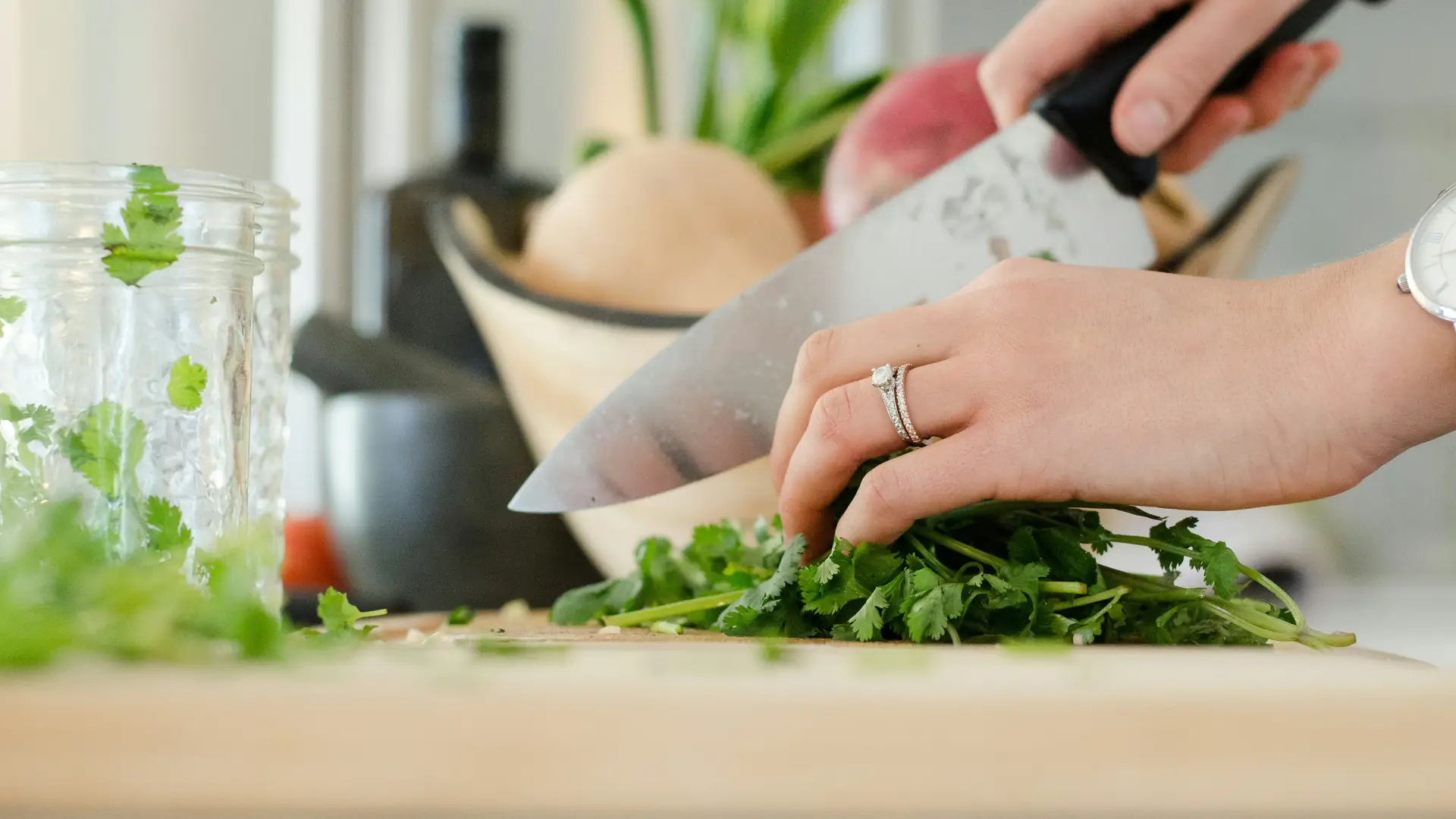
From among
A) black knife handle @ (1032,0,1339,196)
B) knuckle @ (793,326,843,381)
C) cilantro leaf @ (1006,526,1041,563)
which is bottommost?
cilantro leaf @ (1006,526,1041,563)

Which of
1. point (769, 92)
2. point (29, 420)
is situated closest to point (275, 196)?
point (29, 420)

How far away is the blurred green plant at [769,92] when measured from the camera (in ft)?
4.82

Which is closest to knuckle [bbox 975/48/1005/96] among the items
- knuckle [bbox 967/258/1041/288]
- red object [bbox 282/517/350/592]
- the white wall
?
knuckle [bbox 967/258/1041/288]

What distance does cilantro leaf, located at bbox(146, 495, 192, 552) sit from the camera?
1.75ft

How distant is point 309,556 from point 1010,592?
1.03 m

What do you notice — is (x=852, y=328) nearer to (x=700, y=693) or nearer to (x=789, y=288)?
(x=789, y=288)

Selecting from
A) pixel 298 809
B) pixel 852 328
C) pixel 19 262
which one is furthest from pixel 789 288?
pixel 298 809

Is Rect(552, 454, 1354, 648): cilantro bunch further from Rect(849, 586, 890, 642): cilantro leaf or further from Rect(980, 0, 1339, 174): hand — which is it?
Rect(980, 0, 1339, 174): hand

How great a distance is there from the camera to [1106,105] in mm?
821

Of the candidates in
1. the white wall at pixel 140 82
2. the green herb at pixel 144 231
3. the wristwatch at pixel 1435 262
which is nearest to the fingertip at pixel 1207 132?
the wristwatch at pixel 1435 262

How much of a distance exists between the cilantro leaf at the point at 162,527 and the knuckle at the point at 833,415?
31 cm

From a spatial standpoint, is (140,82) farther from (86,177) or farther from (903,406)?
(903,406)

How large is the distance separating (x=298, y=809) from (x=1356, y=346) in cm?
52

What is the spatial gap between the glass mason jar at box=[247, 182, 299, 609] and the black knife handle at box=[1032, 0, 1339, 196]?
19.8 inches
